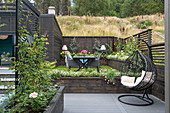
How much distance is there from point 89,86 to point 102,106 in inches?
37.1

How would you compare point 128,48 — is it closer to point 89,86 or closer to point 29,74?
point 89,86

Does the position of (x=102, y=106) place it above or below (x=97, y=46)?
below

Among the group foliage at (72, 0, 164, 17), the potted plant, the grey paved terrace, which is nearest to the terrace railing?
the grey paved terrace

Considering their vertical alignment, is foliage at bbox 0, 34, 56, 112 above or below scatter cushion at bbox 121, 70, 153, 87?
above

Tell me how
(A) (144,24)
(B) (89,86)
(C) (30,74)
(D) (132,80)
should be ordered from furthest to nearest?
(A) (144,24) → (B) (89,86) → (D) (132,80) → (C) (30,74)

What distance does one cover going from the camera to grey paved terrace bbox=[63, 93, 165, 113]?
248cm

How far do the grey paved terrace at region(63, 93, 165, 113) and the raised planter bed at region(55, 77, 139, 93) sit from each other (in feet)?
1.07

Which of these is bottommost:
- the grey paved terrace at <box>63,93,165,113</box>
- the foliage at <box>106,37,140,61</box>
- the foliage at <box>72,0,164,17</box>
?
the grey paved terrace at <box>63,93,165,113</box>

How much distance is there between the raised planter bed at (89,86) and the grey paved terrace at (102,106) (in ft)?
1.07

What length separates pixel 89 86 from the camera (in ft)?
11.8

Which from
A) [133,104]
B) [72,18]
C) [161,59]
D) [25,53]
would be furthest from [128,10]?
[25,53]

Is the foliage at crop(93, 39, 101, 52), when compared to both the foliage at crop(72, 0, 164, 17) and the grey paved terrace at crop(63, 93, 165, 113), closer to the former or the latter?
the grey paved terrace at crop(63, 93, 165, 113)


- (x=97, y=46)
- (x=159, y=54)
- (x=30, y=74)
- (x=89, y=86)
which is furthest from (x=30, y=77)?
(x=97, y=46)

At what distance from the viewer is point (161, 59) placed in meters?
→ 3.22
